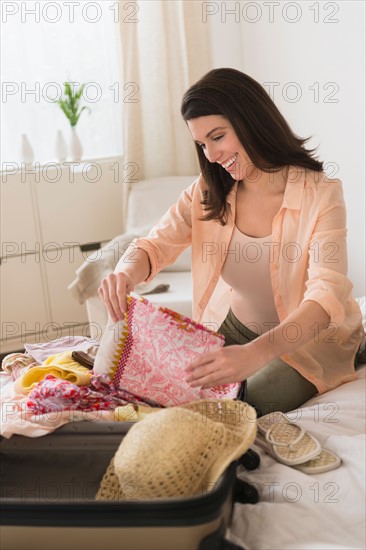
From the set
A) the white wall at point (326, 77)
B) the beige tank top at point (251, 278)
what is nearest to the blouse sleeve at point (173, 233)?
the beige tank top at point (251, 278)

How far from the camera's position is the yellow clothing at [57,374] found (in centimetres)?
150

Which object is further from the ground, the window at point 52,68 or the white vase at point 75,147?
the window at point 52,68

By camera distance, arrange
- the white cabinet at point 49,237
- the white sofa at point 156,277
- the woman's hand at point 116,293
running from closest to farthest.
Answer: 1. the woman's hand at point 116,293
2. the white sofa at point 156,277
3. the white cabinet at point 49,237

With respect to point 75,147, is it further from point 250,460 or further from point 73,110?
point 250,460

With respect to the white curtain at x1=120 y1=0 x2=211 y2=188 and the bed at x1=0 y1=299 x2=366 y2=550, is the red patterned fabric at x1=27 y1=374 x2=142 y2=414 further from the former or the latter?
the white curtain at x1=120 y1=0 x2=211 y2=188

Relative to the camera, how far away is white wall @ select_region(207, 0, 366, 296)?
283cm

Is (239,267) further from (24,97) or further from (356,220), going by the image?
(24,97)

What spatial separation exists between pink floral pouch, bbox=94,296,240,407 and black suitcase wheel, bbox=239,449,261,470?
156mm

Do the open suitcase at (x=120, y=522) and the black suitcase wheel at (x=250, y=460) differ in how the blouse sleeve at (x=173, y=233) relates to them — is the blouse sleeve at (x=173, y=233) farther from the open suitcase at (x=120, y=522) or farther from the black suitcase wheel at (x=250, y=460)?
the open suitcase at (x=120, y=522)

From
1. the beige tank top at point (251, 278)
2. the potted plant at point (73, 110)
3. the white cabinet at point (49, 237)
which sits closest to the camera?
the beige tank top at point (251, 278)

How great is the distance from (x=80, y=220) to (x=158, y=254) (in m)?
1.67

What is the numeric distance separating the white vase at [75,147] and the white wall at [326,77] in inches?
37.0

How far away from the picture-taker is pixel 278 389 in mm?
1762

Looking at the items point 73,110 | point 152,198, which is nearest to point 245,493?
point 152,198
